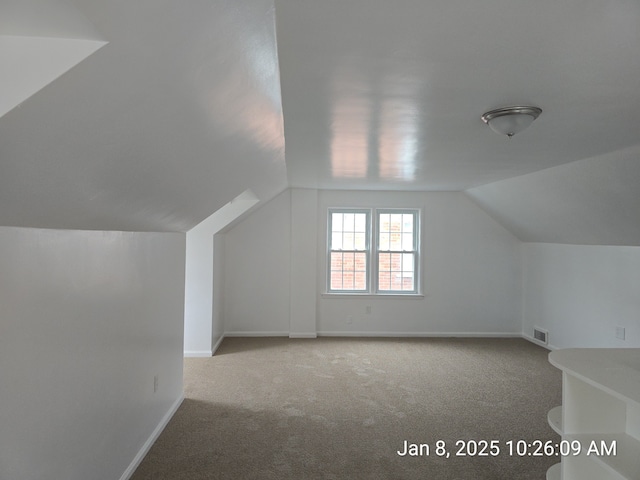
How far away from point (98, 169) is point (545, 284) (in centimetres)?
611

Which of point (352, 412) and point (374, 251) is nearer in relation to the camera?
point (352, 412)

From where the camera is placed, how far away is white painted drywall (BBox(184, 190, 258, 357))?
547 cm

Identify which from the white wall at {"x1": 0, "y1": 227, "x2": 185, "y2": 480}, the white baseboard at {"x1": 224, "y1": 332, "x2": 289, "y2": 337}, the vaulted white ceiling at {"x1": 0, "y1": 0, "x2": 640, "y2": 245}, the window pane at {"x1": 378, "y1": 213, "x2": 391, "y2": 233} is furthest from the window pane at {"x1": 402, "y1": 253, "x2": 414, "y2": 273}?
the white wall at {"x1": 0, "y1": 227, "x2": 185, "y2": 480}

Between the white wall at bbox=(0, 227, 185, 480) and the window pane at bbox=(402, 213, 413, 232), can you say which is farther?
the window pane at bbox=(402, 213, 413, 232)

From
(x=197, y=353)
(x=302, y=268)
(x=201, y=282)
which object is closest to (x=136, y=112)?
(x=201, y=282)

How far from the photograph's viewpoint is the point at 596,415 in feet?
6.70

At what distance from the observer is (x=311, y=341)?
6355mm

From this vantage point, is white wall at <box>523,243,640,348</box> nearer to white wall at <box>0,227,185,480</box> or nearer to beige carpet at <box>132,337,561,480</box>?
A: beige carpet at <box>132,337,561,480</box>

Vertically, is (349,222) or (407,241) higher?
(349,222)

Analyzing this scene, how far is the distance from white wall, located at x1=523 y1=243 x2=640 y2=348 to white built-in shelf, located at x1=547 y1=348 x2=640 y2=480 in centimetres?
316

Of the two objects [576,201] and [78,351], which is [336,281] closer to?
[576,201]

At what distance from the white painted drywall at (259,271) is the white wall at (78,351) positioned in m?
3.16

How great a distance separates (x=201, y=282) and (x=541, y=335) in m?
4.68

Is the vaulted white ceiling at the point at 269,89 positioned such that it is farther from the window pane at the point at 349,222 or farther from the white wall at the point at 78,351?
the window pane at the point at 349,222
